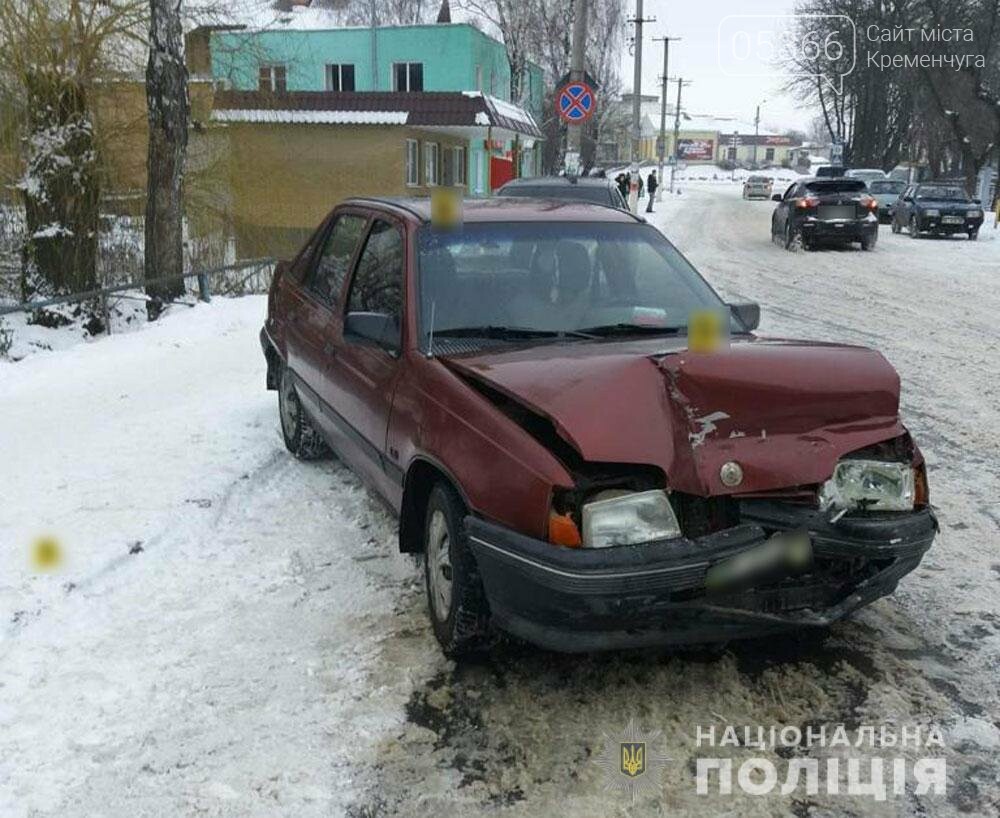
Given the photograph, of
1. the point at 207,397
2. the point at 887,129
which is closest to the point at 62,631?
the point at 207,397

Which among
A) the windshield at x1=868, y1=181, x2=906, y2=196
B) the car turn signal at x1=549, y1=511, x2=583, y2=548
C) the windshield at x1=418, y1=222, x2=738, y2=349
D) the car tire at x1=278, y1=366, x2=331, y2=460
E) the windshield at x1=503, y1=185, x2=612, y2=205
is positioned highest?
the windshield at x1=868, y1=181, x2=906, y2=196

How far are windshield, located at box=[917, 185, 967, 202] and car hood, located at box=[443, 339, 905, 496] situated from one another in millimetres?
25472

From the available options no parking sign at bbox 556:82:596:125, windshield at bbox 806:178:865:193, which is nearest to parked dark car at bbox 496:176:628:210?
no parking sign at bbox 556:82:596:125

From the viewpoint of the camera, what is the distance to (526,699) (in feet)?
11.0

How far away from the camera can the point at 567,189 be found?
1298 centimetres

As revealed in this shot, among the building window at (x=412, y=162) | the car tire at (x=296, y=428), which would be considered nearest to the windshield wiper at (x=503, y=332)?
the car tire at (x=296, y=428)

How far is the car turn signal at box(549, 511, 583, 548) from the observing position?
2.97 metres

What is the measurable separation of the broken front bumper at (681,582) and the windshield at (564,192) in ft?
32.2

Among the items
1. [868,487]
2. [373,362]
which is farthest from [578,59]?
[868,487]

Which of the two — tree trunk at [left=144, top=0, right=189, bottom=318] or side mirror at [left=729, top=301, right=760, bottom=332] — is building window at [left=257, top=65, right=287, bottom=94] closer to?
tree trunk at [left=144, top=0, right=189, bottom=318]

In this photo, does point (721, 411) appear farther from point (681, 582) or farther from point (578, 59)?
point (578, 59)

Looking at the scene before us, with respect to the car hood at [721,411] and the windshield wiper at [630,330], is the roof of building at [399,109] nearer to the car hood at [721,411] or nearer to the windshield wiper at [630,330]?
the windshield wiper at [630,330]

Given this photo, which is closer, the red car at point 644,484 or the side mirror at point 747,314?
the red car at point 644,484

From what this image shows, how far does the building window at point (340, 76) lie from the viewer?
38.2m
